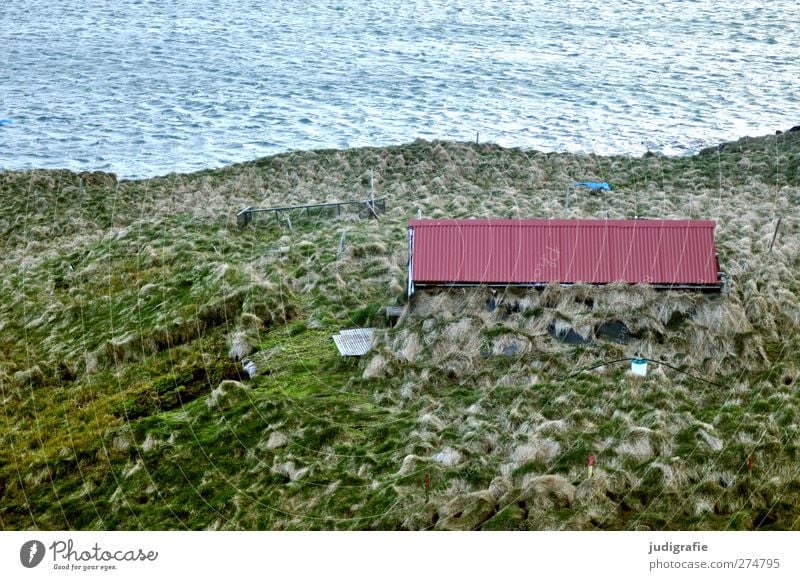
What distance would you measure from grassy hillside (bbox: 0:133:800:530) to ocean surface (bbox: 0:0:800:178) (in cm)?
2435

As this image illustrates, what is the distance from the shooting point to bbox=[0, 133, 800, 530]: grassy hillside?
1506 cm

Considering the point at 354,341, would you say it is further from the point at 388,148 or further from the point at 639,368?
the point at 388,148

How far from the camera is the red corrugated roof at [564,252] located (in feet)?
72.0

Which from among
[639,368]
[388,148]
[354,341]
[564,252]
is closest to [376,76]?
[388,148]

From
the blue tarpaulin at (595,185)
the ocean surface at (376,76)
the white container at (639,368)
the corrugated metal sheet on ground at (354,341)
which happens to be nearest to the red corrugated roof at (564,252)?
the corrugated metal sheet on ground at (354,341)

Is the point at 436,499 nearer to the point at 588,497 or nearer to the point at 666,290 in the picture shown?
the point at 588,497

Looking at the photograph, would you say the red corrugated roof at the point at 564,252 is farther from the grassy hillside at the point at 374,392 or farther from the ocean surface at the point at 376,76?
the ocean surface at the point at 376,76

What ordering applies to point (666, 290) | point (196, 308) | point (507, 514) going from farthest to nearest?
point (196, 308) < point (666, 290) < point (507, 514)

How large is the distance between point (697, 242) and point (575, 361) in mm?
4824

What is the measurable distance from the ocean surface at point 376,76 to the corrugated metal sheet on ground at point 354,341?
31.8 meters

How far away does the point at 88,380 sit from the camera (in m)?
22.5

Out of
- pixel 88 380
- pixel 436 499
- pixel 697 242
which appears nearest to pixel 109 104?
pixel 88 380

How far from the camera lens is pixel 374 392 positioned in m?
19.5

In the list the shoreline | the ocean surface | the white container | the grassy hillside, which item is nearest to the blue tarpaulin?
the grassy hillside
